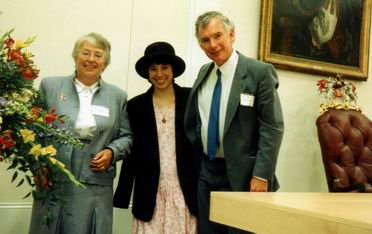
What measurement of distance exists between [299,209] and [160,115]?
5.72 feet

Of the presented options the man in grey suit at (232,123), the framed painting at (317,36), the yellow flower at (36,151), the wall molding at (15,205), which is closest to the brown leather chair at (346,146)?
the framed painting at (317,36)

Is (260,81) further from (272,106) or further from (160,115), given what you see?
(160,115)

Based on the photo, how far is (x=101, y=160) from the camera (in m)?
2.45

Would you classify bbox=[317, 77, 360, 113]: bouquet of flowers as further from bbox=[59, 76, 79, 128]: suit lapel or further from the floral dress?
bbox=[59, 76, 79, 128]: suit lapel

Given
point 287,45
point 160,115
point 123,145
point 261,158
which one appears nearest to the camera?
point 261,158

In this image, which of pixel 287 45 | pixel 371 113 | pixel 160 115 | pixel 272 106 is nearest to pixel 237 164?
pixel 272 106

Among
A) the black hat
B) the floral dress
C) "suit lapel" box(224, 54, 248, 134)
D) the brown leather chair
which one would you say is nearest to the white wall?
the brown leather chair

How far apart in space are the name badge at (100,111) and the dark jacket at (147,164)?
0.20m

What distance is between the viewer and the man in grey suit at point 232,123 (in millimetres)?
2400

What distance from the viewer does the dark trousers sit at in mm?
2500

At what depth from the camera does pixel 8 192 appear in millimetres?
3186

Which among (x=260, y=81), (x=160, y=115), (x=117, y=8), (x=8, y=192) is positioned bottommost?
(x=8, y=192)

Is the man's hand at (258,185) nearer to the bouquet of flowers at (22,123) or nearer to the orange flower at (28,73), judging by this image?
the bouquet of flowers at (22,123)

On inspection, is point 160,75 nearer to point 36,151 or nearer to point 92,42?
point 92,42
